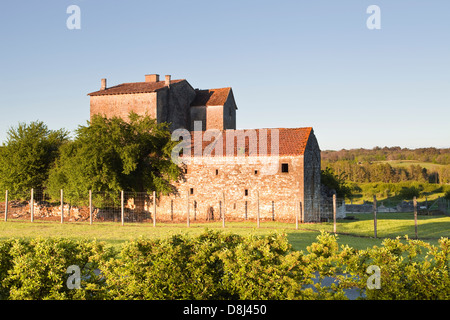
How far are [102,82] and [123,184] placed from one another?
12.6 meters

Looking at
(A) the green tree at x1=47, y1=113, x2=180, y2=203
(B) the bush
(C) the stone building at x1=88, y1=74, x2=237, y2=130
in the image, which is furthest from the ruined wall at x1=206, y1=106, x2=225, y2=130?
(B) the bush

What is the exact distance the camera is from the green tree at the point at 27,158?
32.5 m

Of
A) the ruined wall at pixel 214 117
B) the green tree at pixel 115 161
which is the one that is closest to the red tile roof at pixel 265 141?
the green tree at pixel 115 161

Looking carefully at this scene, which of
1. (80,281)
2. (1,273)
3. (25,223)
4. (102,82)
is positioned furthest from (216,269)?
(102,82)

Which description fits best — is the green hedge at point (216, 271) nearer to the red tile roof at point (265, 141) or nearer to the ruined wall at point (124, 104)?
the red tile roof at point (265, 141)

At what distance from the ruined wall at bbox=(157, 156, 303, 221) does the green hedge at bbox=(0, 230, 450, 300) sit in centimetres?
2037

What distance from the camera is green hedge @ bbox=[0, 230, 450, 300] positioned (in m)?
7.03

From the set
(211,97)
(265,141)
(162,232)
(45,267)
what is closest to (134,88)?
(211,97)

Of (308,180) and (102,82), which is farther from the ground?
(102,82)

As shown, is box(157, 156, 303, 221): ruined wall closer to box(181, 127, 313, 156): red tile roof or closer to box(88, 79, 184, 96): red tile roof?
box(181, 127, 313, 156): red tile roof

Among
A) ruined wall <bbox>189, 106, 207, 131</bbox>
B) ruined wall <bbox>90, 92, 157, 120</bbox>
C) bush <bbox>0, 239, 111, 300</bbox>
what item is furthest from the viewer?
ruined wall <bbox>189, 106, 207, 131</bbox>

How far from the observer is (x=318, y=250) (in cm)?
775

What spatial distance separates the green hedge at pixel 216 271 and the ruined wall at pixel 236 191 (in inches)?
802

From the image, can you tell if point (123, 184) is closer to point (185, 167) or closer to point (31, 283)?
point (185, 167)
